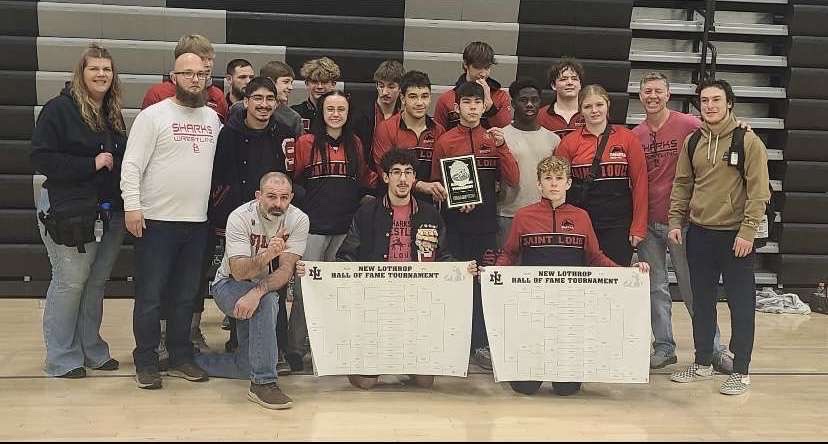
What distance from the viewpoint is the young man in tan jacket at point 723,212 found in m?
3.62

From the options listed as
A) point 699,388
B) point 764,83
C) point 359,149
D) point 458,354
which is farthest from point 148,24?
point 764,83

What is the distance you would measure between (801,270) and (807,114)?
1.19 meters

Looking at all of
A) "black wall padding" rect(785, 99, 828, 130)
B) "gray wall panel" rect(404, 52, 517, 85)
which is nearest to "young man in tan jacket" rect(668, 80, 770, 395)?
"gray wall panel" rect(404, 52, 517, 85)

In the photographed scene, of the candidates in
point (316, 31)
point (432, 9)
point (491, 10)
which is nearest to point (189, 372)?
point (316, 31)

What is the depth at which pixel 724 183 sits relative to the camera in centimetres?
370

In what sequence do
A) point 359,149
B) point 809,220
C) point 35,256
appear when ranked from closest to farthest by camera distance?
point 359,149
point 35,256
point 809,220

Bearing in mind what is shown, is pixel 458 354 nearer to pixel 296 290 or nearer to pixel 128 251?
pixel 296 290

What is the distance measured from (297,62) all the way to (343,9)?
51 centimetres

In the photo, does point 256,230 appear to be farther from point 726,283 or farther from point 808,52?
point 808,52

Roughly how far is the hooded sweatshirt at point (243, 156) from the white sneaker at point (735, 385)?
2.15 meters

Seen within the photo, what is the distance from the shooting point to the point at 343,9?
5.88 m

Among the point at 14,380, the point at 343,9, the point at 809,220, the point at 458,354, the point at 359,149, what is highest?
the point at 343,9

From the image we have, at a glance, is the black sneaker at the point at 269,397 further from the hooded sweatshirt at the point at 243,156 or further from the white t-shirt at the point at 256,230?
the hooded sweatshirt at the point at 243,156

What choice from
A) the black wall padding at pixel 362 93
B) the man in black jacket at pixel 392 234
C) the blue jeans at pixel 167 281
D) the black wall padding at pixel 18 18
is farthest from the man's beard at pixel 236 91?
the black wall padding at pixel 18 18
